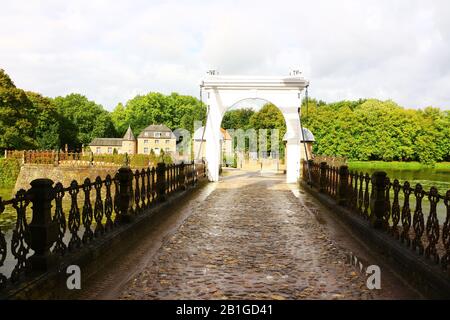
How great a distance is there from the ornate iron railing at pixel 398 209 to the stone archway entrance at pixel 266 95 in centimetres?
695

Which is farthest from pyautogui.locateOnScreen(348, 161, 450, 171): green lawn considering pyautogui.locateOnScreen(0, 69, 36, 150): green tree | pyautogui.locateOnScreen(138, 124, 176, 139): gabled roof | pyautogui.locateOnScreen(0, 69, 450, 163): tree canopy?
pyautogui.locateOnScreen(0, 69, 36, 150): green tree

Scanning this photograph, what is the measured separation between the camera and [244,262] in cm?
582

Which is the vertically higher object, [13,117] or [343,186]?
[13,117]

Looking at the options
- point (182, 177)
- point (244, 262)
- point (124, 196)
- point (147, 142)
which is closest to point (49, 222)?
point (244, 262)

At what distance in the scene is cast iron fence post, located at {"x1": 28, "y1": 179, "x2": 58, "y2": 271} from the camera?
14.2 feet

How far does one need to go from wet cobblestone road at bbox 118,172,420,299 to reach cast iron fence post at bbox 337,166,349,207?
0.94 metres

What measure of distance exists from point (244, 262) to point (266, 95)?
47.6 feet

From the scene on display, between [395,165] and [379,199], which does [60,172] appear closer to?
[379,199]

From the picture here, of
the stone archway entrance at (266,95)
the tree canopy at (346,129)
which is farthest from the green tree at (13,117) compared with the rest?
the stone archway entrance at (266,95)

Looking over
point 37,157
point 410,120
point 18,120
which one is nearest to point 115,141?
point 18,120

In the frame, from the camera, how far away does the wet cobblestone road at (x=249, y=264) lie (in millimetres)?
4590

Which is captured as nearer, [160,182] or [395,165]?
[160,182]
